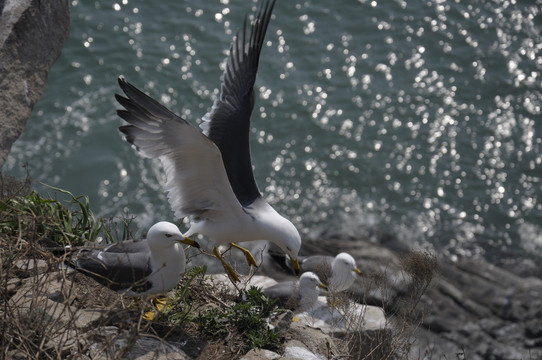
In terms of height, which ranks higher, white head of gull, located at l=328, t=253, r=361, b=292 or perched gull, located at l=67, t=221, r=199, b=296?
perched gull, located at l=67, t=221, r=199, b=296

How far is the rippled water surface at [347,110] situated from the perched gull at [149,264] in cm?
546

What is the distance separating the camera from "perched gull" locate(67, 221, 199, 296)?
458 centimetres

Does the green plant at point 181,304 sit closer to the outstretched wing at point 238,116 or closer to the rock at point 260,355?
the rock at point 260,355

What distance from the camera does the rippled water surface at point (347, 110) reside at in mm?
10961

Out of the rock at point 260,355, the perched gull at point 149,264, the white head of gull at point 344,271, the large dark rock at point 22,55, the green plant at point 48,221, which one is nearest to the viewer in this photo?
the rock at point 260,355

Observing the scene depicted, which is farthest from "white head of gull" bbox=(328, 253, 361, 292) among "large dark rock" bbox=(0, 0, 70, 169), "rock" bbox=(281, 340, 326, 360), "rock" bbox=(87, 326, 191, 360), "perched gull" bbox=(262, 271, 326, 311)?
"large dark rock" bbox=(0, 0, 70, 169)

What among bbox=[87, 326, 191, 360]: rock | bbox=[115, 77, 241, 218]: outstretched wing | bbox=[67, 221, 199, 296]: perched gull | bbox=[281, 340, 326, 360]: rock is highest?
bbox=[115, 77, 241, 218]: outstretched wing

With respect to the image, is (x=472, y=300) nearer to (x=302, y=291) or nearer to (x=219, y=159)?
(x=302, y=291)

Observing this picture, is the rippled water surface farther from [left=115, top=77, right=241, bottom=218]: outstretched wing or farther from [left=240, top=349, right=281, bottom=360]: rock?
[left=240, top=349, right=281, bottom=360]: rock

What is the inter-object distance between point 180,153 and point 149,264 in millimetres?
867

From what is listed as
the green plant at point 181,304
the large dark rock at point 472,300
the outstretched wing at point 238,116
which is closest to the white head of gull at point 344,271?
the large dark rock at point 472,300

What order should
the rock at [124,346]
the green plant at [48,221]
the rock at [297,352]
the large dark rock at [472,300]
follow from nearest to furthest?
the rock at [124,346]
the rock at [297,352]
the green plant at [48,221]
the large dark rock at [472,300]

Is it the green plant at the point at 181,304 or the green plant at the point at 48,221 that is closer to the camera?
the green plant at the point at 181,304

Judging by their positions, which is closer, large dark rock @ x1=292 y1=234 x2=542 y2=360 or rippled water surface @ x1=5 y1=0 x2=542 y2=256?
large dark rock @ x1=292 y1=234 x2=542 y2=360
